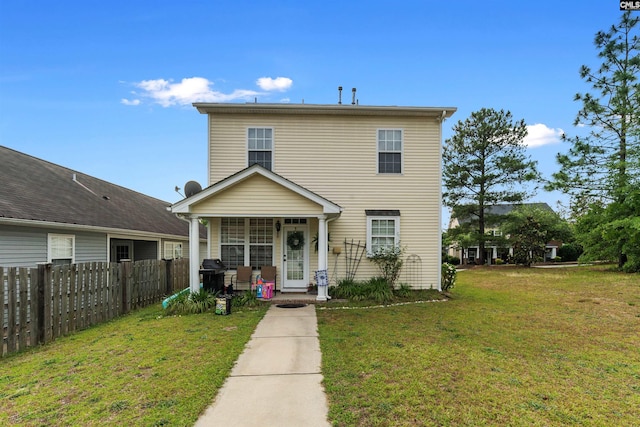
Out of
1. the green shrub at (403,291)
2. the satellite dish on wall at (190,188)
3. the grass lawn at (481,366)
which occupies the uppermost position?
the satellite dish on wall at (190,188)

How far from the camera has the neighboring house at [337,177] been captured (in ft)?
35.4

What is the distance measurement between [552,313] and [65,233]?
13591 millimetres

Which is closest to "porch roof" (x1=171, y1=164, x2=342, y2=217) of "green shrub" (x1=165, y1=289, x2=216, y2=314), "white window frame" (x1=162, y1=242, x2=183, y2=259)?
"green shrub" (x1=165, y1=289, x2=216, y2=314)

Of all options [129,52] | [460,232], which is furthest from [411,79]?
[460,232]

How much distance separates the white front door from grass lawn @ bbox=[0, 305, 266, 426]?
12.5 ft

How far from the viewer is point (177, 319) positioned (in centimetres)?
767

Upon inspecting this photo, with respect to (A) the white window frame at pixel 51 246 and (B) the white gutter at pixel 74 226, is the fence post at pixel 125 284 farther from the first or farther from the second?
(A) the white window frame at pixel 51 246

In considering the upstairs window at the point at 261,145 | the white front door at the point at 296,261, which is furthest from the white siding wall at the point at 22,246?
the white front door at the point at 296,261

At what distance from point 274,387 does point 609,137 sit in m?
22.8

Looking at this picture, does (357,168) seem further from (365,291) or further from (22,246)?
(22,246)

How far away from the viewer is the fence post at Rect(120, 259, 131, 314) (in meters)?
8.66

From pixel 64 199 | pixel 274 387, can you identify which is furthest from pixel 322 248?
pixel 64 199

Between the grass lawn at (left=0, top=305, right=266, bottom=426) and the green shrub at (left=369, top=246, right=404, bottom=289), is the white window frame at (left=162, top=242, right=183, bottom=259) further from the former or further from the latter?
the green shrub at (left=369, top=246, right=404, bottom=289)

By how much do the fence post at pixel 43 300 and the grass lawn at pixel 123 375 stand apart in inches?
10.1
